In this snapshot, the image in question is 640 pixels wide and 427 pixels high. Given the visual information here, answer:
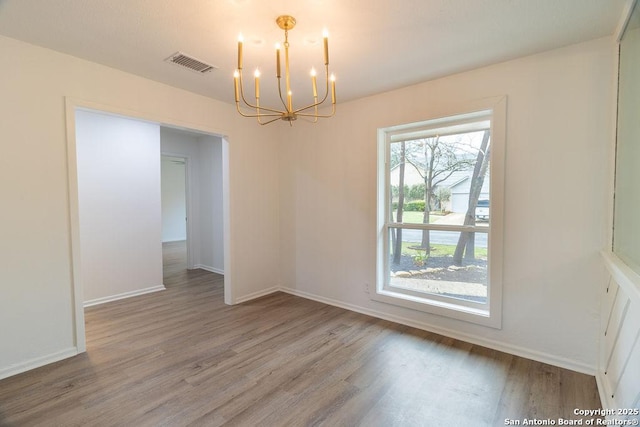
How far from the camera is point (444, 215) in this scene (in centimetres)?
309

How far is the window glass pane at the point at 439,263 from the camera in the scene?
2.90 meters

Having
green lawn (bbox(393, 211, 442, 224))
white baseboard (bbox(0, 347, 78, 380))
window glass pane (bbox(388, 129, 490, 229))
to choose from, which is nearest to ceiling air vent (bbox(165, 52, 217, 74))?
window glass pane (bbox(388, 129, 490, 229))

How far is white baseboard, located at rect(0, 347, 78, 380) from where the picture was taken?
88.4 inches

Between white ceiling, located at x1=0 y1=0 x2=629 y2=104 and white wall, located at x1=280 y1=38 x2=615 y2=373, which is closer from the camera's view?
white ceiling, located at x1=0 y1=0 x2=629 y2=104

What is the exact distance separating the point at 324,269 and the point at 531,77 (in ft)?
9.72

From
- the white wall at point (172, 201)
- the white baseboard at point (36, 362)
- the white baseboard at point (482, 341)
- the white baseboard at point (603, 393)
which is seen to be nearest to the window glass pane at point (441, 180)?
the white baseboard at point (482, 341)

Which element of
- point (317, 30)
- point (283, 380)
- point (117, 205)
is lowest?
point (283, 380)

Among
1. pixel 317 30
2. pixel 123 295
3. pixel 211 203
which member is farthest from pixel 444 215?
pixel 123 295

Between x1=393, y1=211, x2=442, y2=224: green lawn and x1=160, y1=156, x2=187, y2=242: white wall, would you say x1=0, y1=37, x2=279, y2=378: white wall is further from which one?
x1=160, y1=156, x2=187, y2=242: white wall

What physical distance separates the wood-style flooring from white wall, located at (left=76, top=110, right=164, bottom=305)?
3.27 ft

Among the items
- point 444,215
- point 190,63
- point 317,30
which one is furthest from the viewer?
point 444,215

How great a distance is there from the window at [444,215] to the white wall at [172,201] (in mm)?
7811

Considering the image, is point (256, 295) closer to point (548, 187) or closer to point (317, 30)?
point (317, 30)

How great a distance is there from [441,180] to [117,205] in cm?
428
